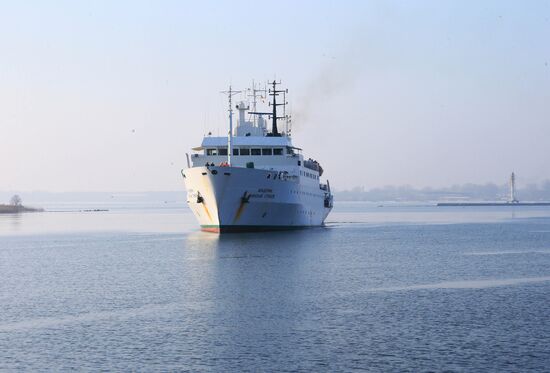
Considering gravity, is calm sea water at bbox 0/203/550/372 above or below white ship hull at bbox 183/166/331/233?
below

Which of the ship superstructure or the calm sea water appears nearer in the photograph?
the calm sea water

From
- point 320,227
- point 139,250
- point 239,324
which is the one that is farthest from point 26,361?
point 320,227

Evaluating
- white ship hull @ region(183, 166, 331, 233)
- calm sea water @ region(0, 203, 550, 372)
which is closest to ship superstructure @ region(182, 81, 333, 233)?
white ship hull @ region(183, 166, 331, 233)

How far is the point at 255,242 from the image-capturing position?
68000 millimetres

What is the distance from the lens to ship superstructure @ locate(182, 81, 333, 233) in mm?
73188

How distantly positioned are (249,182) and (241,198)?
6.17 feet

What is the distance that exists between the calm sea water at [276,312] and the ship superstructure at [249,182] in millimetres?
14801

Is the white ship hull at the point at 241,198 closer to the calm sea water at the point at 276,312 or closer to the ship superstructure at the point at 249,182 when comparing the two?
the ship superstructure at the point at 249,182

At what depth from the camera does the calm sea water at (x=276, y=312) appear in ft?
75.3

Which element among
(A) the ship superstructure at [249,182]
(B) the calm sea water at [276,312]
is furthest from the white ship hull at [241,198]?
(B) the calm sea water at [276,312]

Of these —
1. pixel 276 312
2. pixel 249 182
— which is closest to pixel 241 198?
pixel 249 182

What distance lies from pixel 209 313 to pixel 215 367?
9315 mm

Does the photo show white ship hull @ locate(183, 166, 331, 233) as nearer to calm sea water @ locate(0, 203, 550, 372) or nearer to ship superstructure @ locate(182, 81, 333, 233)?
ship superstructure @ locate(182, 81, 333, 233)

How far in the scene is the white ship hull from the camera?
72562 millimetres
